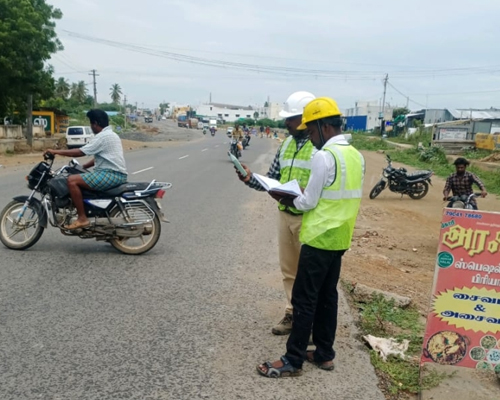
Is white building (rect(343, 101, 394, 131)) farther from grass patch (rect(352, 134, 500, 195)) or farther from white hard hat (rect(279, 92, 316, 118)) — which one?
white hard hat (rect(279, 92, 316, 118))

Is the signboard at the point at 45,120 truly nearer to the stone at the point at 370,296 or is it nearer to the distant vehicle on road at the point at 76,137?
the distant vehicle on road at the point at 76,137

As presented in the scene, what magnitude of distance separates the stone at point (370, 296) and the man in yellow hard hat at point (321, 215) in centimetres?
177

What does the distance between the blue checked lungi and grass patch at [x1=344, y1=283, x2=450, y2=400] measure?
10.1 ft

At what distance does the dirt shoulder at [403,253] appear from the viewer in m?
3.55

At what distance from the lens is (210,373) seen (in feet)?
11.5

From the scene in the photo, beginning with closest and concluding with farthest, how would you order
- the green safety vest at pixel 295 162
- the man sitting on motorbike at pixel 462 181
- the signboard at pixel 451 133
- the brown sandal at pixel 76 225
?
the green safety vest at pixel 295 162, the brown sandal at pixel 76 225, the man sitting on motorbike at pixel 462 181, the signboard at pixel 451 133

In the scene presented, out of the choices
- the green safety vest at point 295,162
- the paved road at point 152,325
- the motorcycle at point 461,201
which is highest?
the green safety vest at point 295,162

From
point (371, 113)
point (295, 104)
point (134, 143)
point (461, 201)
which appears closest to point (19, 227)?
point (295, 104)

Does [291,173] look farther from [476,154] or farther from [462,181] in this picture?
[476,154]

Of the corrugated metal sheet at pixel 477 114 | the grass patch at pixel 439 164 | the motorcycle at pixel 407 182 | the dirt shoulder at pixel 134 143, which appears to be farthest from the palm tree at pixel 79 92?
the motorcycle at pixel 407 182

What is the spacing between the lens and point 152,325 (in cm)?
429

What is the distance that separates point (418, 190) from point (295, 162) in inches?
475

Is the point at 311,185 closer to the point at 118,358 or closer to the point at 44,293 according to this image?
the point at 118,358

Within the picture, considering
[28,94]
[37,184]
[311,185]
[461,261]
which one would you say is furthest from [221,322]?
[28,94]
